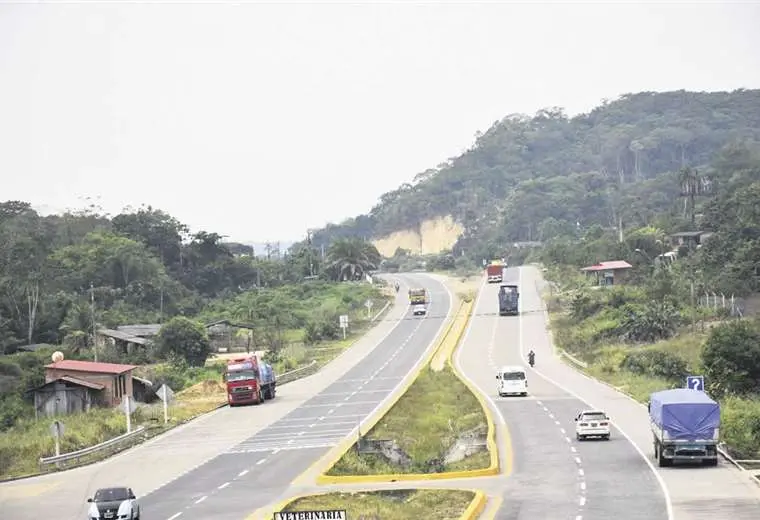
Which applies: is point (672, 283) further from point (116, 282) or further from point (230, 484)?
point (230, 484)

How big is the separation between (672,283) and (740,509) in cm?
8027

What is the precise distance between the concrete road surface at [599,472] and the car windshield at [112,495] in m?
9.97

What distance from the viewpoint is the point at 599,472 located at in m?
38.2

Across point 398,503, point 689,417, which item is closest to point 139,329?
point 398,503

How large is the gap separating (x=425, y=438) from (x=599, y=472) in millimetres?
18156

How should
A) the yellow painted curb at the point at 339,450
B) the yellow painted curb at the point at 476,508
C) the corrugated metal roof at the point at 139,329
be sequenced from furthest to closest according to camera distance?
the corrugated metal roof at the point at 139,329 → the yellow painted curb at the point at 339,450 → the yellow painted curb at the point at 476,508

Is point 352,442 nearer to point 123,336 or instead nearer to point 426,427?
point 426,427

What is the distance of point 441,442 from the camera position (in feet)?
179

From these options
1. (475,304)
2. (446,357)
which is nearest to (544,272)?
(475,304)

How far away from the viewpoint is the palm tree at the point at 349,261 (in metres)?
172

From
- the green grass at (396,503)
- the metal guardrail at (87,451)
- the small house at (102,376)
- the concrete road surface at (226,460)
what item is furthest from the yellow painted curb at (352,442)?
the small house at (102,376)

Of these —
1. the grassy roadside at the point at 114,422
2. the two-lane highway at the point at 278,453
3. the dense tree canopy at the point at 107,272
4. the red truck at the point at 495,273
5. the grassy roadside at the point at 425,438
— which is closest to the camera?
the two-lane highway at the point at 278,453

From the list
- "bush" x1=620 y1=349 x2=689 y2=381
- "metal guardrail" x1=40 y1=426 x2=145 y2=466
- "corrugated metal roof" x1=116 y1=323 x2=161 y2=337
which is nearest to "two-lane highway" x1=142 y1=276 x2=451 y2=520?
"metal guardrail" x1=40 y1=426 x2=145 y2=466

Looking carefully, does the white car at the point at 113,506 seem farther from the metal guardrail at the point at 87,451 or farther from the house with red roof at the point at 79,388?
the house with red roof at the point at 79,388
